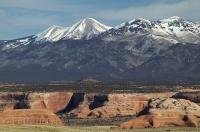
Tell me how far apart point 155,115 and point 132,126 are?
12830 mm

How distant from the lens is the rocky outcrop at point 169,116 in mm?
151250

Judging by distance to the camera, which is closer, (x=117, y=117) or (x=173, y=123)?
(x=173, y=123)

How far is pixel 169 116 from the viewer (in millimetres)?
158125

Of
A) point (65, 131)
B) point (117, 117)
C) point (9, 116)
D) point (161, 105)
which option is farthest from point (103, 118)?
point (65, 131)

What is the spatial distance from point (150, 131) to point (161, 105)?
3419 cm

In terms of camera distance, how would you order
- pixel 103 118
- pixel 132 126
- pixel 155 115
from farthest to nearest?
1. pixel 103 118
2. pixel 155 115
3. pixel 132 126

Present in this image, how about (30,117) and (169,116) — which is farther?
(30,117)

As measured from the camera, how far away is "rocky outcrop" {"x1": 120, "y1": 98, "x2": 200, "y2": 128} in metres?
151

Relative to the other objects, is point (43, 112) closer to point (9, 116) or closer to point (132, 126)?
point (9, 116)

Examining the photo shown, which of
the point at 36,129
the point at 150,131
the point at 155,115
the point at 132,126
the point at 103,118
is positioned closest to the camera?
the point at 36,129

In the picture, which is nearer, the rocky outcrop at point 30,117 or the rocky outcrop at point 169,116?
the rocky outcrop at point 169,116

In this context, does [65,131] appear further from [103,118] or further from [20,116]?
[103,118]

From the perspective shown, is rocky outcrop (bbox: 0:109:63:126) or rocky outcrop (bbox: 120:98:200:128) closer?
rocky outcrop (bbox: 120:98:200:128)

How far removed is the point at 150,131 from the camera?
438ft
